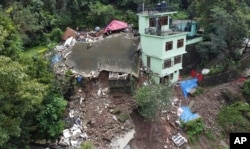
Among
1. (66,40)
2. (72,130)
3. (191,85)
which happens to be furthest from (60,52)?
(191,85)

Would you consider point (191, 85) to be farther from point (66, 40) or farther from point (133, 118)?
point (66, 40)

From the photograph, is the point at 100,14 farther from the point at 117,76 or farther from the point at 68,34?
Result: the point at 117,76

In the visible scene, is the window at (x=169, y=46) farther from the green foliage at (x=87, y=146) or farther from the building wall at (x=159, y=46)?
the green foliage at (x=87, y=146)

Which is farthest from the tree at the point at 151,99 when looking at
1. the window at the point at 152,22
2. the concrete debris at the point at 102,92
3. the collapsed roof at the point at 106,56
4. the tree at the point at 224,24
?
the tree at the point at 224,24

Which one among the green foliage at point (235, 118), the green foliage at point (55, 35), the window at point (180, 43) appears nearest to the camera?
the green foliage at point (235, 118)

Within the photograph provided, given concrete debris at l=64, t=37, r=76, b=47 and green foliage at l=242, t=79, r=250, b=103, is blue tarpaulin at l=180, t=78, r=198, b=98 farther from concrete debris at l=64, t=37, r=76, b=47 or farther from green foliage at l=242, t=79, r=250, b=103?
concrete debris at l=64, t=37, r=76, b=47

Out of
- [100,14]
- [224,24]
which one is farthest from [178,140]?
[100,14]
